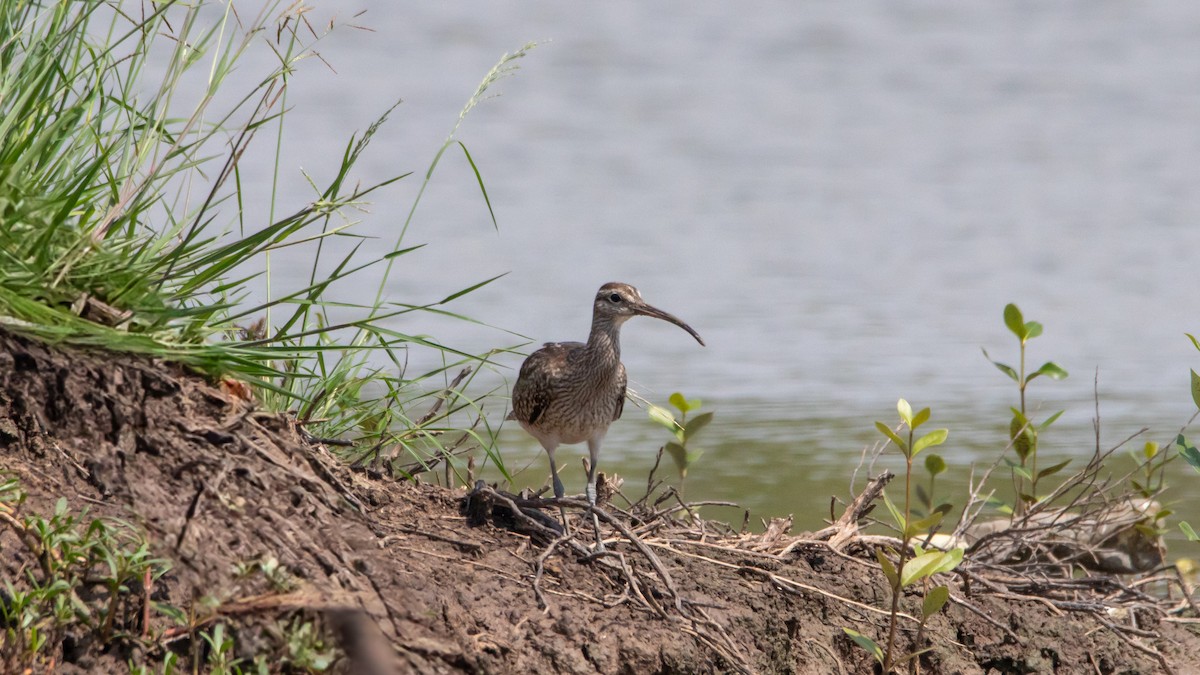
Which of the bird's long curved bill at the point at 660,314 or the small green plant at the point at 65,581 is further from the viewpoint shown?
the bird's long curved bill at the point at 660,314

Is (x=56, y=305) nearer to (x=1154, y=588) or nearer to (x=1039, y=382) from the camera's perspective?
(x=1154, y=588)

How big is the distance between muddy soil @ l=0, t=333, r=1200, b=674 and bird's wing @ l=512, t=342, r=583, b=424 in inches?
55.9

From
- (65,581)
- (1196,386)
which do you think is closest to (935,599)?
(1196,386)

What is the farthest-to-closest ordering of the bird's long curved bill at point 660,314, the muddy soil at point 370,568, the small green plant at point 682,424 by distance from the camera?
the bird's long curved bill at point 660,314, the small green plant at point 682,424, the muddy soil at point 370,568

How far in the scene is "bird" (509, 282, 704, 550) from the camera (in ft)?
22.0

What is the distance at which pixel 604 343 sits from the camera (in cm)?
693

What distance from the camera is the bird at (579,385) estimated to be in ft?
22.0

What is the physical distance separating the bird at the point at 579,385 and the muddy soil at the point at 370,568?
137 centimetres

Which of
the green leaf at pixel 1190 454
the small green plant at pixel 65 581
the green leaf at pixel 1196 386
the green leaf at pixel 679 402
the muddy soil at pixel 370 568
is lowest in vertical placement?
the small green plant at pixel 65 581

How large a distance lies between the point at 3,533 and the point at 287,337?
1023mm

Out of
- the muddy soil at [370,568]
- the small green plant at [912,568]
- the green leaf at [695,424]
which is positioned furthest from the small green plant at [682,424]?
the small green plant at [912,568]

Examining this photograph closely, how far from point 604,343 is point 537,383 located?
0.40 metres

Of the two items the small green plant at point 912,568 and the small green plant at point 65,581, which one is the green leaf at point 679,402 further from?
the small green plant at point 65,581

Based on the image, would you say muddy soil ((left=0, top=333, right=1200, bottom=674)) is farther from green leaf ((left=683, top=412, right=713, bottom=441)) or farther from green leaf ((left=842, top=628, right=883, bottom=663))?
green leaf ((left=683, top=412, right=713, bottom=441))
